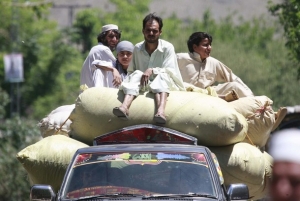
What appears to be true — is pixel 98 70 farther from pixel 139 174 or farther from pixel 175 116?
pixel 139 174

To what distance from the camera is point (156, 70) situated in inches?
360

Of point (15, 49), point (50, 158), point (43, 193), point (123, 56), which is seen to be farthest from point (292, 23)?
point (15, 49)

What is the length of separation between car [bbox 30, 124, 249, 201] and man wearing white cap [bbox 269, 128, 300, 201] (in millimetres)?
3640

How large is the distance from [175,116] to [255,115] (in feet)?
3.74

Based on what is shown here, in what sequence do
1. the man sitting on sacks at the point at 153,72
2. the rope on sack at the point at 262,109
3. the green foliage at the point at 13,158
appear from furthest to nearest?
the green foliage at the point at 13,158
the rope on sack at the point at 262,109
the man sitting on sacks at the point at 153,72

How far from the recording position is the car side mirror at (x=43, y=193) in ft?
24.1

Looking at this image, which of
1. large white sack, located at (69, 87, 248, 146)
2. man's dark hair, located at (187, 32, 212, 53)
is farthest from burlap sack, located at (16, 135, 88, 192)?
man's dark hair, located at (187, 32, 212, 53)

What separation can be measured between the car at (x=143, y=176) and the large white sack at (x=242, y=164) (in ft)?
1.81

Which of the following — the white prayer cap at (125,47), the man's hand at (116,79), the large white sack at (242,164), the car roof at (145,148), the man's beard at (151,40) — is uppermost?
the man's beard at (151,40)

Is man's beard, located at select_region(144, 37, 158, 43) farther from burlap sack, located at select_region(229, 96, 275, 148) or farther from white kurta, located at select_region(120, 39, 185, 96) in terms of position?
burlap sack, located at select_region(229, 96, 275, 148)

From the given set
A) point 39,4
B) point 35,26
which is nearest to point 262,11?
point 35,26

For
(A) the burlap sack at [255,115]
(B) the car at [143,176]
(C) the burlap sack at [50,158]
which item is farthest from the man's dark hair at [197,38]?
(B) the car at [143,176]

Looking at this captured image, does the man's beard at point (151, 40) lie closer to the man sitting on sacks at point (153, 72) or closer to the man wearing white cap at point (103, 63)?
the man sitting on sacks at point (153, 72)

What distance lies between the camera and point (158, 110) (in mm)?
8453
